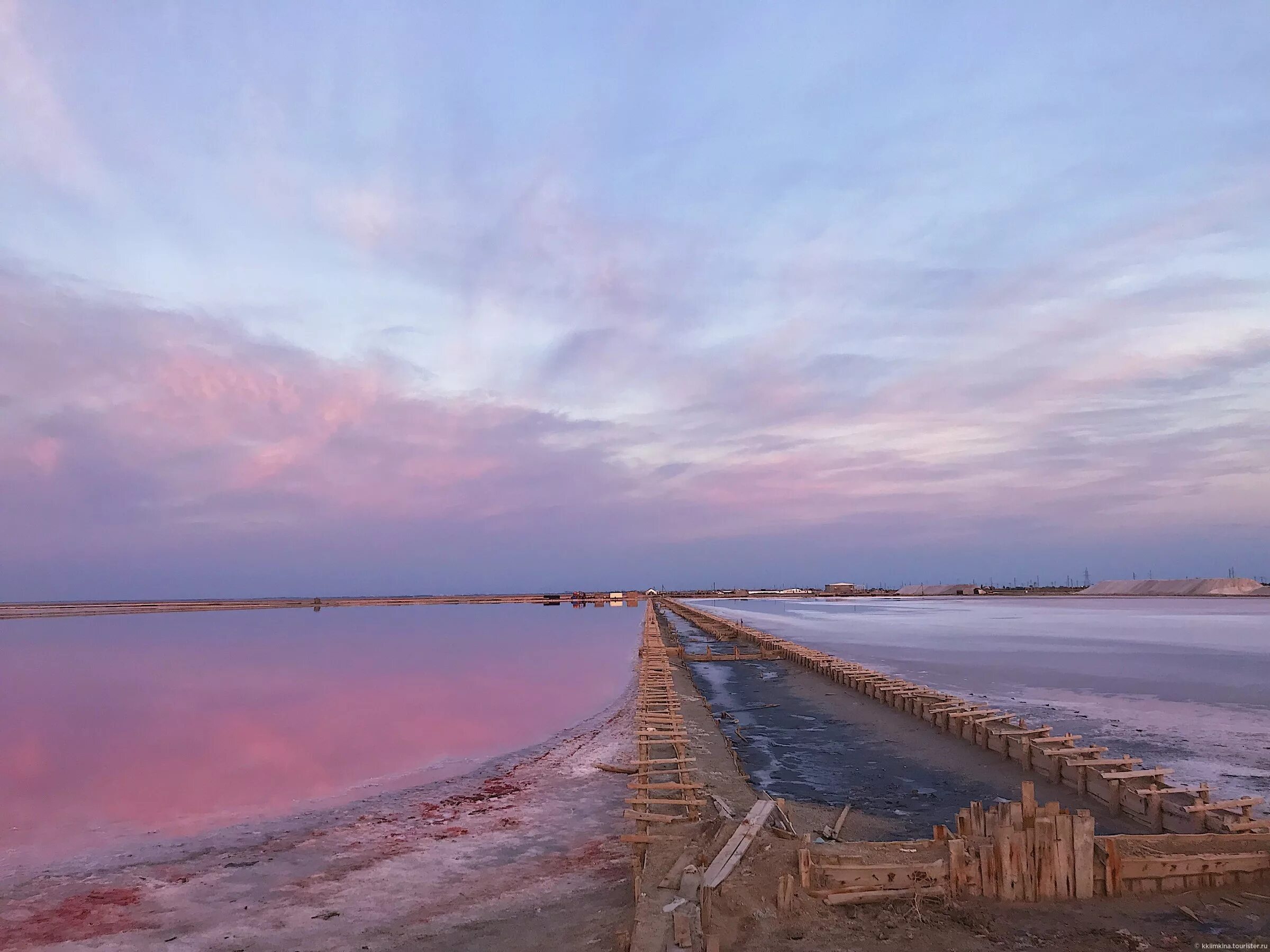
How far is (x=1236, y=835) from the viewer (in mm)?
7988

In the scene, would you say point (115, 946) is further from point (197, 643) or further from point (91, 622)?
point (91, 622)

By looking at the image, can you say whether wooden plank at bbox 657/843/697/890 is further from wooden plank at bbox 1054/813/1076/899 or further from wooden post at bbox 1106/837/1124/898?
wooden post at bbox 1106/837/1124/898

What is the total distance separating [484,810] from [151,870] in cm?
495

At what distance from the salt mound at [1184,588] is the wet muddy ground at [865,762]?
16053cm

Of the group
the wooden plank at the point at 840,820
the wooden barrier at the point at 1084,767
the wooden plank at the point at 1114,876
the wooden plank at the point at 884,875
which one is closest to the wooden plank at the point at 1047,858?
the wooden plank at the point at 1114,876

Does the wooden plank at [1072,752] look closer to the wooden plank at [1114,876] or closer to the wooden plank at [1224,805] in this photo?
the wooden plank at [1224,805]

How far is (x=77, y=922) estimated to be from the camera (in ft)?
29.8

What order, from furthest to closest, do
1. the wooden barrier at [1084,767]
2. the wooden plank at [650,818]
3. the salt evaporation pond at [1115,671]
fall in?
the salt evaporation pond at [1115,671] < the wooden plank at [650,818] < the wooden barrier at [1084,767]

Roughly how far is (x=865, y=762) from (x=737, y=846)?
7763 mm

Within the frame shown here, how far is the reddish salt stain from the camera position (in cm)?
866

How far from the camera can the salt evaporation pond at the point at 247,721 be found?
14516mm

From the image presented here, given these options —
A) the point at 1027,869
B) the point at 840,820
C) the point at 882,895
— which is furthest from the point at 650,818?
the point at 1027,869

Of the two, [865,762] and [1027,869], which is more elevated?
[1027,869]

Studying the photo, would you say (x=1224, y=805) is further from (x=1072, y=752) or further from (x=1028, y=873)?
(x=1028, y=873)
